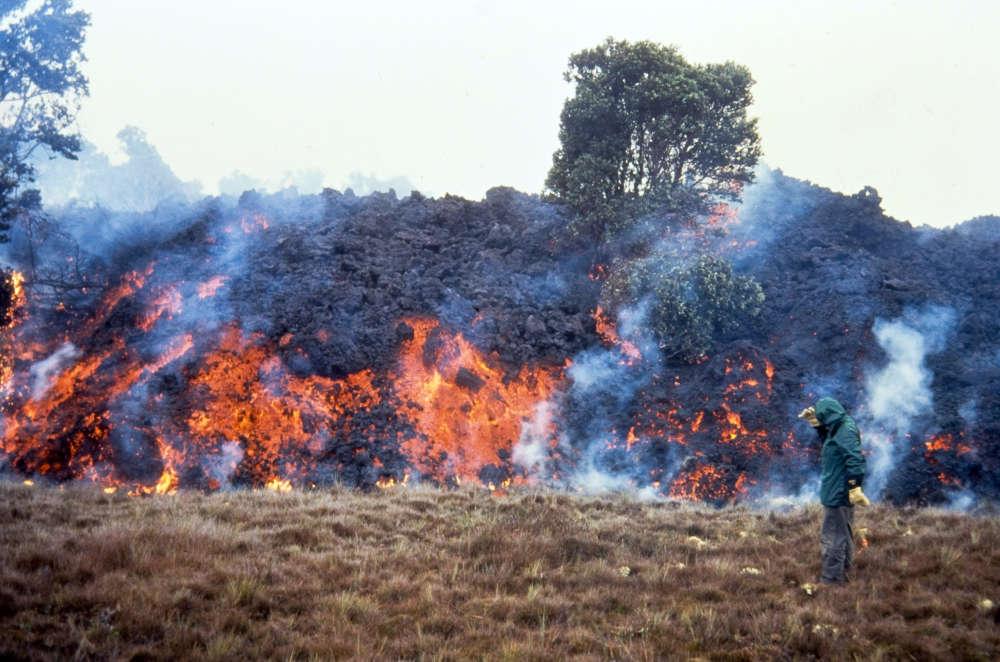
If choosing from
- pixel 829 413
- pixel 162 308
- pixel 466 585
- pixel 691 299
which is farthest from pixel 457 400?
pixel 829 413

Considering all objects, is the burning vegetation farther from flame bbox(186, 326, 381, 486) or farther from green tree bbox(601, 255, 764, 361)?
green tree bbox(601, 255, 764, 361)

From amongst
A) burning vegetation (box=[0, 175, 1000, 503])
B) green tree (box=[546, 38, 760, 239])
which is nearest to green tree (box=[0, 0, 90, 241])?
burning vegetation (box=[0, 175, 1000, 503])

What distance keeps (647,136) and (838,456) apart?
1446 centimetres

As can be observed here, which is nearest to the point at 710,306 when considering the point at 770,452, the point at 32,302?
the point at 770,452

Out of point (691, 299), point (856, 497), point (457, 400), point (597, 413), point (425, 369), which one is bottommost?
point (856, 497)

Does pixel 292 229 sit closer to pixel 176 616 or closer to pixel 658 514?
pixel 658 514

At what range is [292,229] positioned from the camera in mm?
20688

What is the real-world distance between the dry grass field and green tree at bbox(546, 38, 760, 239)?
455 inches

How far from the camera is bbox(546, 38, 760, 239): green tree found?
19.3 metres

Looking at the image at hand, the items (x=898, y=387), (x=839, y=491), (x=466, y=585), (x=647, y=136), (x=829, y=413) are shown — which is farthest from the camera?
(x=647, y=136)

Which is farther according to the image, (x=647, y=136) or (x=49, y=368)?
(x=647, y=136)

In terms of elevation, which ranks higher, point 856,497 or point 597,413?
point 597,413

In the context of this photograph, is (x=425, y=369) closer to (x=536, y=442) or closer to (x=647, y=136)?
(x=536, y=442)

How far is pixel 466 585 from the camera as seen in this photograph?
7.28 m
